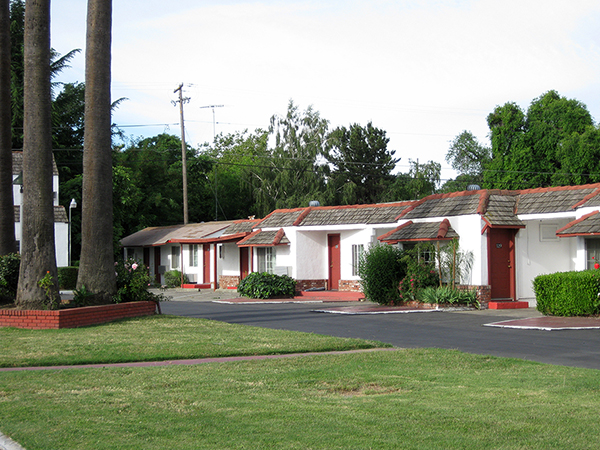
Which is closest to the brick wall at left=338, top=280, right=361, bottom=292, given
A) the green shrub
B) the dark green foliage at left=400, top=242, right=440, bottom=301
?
the dark green foliage at left=400, top=242, right=440, bottom=301

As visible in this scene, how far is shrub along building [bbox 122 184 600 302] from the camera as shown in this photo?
2102cm

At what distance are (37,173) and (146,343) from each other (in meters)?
5.68

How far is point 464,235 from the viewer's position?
21.7 meters

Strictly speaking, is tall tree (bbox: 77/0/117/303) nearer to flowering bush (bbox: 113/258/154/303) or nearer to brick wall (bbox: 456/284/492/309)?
flowering bush (bbox: 113/258/154/303)

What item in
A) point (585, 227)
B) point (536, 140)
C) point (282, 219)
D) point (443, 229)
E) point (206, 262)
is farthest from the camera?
point (536, 140)

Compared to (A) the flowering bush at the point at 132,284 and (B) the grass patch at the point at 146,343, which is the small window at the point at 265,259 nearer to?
(A) the flowering bush at the point at 132,284

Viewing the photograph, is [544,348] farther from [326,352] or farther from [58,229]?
[58,229]

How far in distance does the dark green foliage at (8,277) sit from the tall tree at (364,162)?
1520 inches

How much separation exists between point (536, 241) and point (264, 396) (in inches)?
664

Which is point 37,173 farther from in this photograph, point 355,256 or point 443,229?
point 355,256

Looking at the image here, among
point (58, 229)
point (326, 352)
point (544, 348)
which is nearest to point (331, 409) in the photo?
point (326, 352)

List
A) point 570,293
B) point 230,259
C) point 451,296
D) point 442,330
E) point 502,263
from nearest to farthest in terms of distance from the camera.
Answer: point 442,330 < point 570,293 < point 451,296 < point 502,263 < point 230,259

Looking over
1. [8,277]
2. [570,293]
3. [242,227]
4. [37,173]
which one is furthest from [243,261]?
[570,293]

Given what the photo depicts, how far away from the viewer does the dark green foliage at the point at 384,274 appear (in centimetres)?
2234
